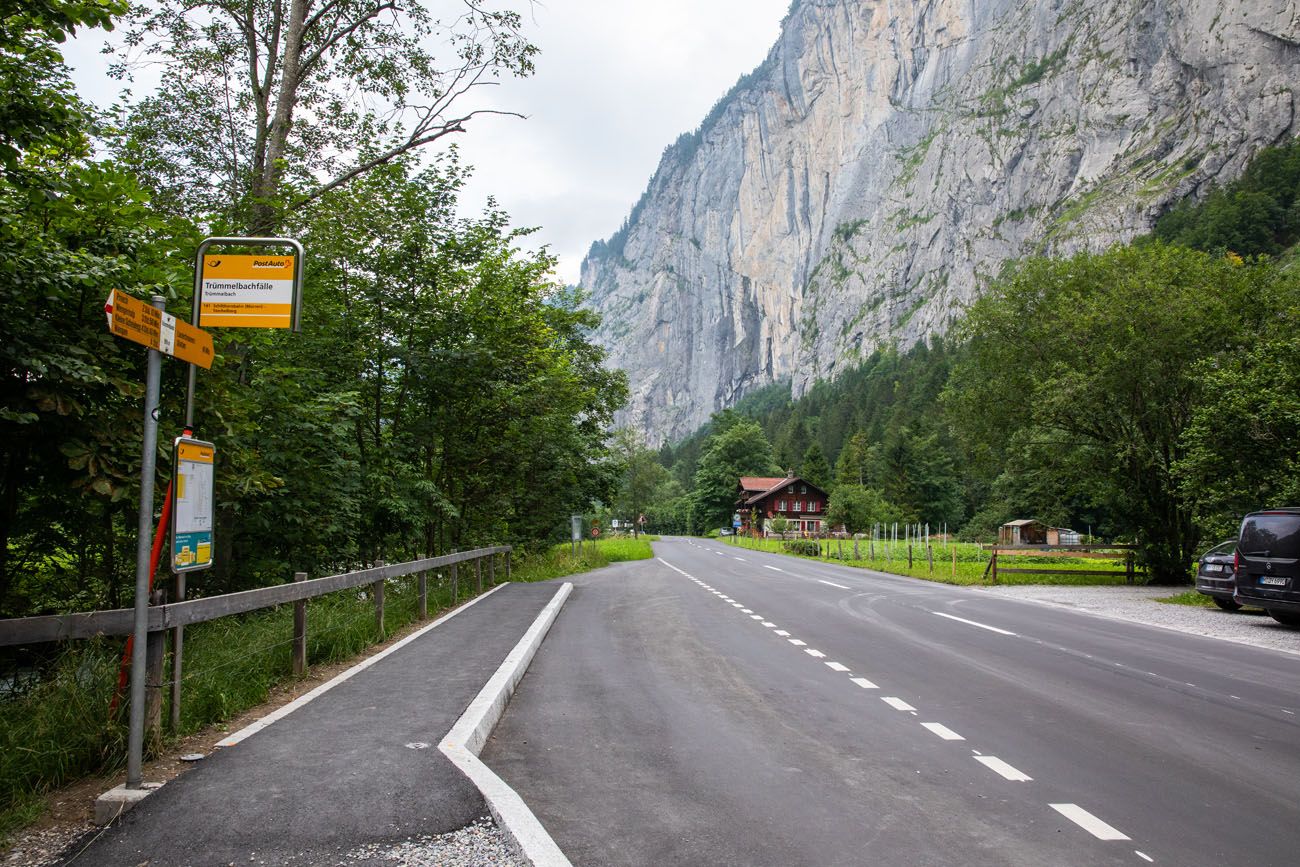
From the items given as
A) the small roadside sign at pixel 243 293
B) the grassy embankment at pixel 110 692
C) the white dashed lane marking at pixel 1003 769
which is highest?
the small roadside sign at pixel 243 293

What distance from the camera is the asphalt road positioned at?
409 centimetres

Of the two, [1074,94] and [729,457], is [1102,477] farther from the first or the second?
[1074,94]

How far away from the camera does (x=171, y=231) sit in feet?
24.6

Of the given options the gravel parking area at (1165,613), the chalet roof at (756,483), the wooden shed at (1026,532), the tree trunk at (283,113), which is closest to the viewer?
the gravel parking area at (1165,613)

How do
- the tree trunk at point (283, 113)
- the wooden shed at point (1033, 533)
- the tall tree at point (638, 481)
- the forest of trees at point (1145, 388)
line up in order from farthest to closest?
the tall tree at point (638, 481) → the wooden shed at point (1033, 533) → the forest of trees at point (1145, 388) → the tree trunk at point (283, 113)

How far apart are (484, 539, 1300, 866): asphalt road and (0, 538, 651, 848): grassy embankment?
2107mm

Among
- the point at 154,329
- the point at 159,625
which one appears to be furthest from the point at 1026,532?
the point at 154,329

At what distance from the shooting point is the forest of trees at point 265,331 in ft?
18.9

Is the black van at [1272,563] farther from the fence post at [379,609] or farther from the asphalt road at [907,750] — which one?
the fence post at [379,609]

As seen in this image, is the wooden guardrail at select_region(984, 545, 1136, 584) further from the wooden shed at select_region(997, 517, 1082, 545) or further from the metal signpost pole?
the wooden shed at select_region(997, 517, 1082, 545)

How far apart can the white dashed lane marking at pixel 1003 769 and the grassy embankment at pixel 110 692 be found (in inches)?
209

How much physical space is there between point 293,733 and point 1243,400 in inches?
792

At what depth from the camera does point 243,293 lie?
6.00 m

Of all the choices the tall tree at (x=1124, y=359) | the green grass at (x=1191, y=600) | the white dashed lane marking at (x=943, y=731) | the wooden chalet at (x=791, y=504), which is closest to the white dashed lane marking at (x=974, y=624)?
the white dashed lane marking at (x=943, y=731)
